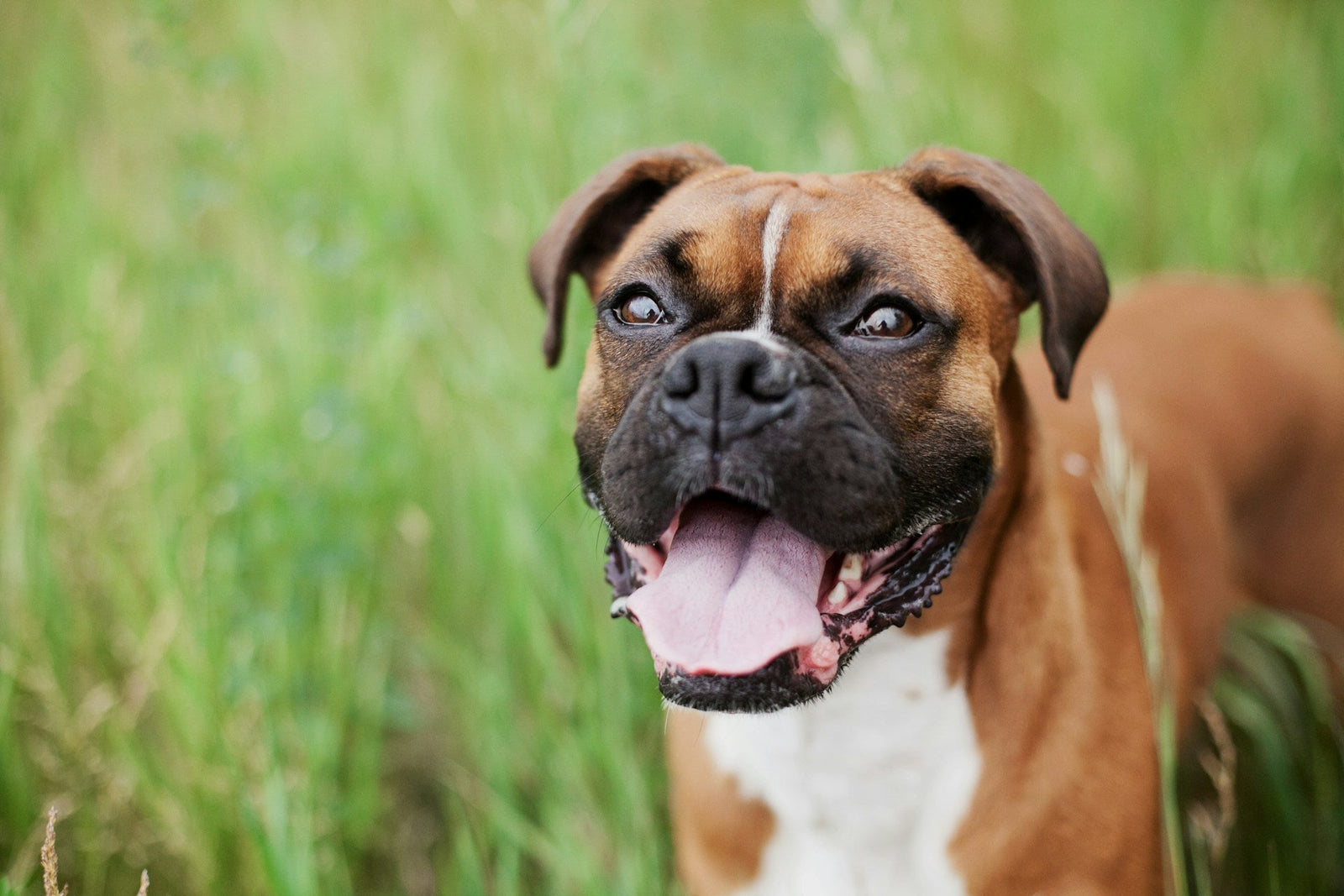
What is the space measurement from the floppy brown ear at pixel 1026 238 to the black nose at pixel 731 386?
2.11 ft

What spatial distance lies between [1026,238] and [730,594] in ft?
3.05

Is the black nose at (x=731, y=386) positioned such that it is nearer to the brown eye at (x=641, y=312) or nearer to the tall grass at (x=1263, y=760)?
the brown eye at (x=641, y=312)

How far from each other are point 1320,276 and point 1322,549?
5.14 ft

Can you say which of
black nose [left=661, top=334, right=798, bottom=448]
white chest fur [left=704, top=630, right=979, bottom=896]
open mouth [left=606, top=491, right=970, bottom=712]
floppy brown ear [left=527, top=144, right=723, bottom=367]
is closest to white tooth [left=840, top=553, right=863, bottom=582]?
open mouth [left=606, top=491, right=970, bottom=712]

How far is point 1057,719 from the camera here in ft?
7.25

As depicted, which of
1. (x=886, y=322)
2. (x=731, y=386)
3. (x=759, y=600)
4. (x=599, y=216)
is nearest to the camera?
(x=731, y=386)

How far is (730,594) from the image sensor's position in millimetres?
1950

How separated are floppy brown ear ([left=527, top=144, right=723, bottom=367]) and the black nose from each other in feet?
2.32

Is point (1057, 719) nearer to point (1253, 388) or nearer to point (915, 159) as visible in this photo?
point (915, 159)

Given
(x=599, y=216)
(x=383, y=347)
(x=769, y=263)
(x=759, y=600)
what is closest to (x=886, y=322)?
(x=769, y=263)

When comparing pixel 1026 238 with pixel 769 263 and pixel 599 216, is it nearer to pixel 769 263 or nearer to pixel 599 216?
pixel 769 263

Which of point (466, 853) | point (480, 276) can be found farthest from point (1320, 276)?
point (466, 853)

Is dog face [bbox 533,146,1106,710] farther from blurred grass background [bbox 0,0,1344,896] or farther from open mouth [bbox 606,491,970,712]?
blurred grass background [bbox 0,0,1344,896]

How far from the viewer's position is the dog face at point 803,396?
1.84 metres
